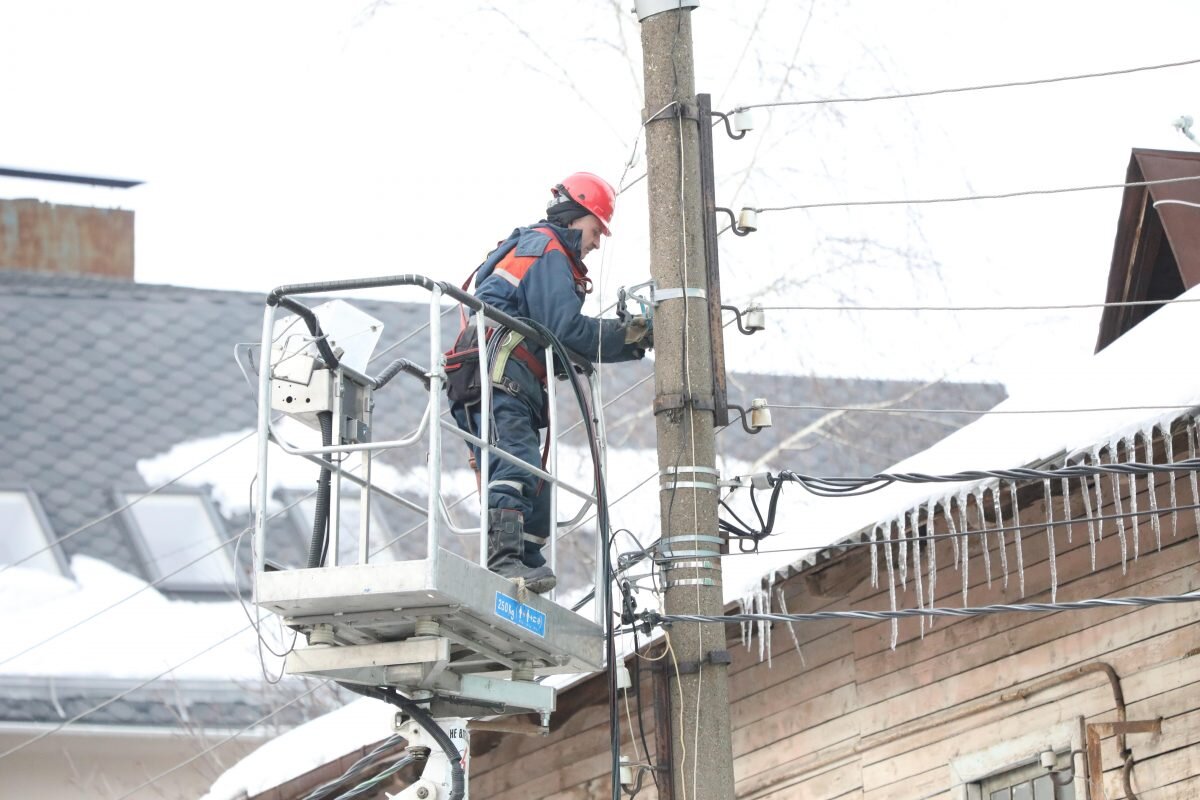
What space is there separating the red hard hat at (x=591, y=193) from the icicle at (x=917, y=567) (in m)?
1.98

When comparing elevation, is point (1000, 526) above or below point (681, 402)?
below

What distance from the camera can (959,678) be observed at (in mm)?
9273

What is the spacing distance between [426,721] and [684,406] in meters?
1.64

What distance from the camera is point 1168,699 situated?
8219 mm

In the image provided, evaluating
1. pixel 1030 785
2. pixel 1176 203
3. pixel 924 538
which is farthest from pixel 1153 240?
pixel 924 538

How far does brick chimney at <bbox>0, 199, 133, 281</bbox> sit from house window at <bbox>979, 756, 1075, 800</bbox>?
19.4 m

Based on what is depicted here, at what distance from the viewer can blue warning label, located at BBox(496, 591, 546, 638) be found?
679 centimetres

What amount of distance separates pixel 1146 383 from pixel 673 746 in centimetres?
264

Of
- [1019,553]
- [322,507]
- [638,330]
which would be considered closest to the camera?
[322,507]

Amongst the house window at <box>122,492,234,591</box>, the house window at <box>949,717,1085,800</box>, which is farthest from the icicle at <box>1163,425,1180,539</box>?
the house window at <box>122,492,234,591</box>

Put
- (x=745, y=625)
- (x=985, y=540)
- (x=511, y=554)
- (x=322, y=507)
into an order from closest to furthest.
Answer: (x=322, y=507)
(x=511, y=554)
(x=985, y=540)
(x=745, y=625)

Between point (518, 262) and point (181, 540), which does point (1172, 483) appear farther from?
point (181, 540)

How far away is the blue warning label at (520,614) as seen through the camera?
22.3ft

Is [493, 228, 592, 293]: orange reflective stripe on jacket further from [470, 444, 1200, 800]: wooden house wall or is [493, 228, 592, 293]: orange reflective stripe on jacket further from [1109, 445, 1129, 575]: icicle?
[1109, 445, 1129, 575]: icicle
